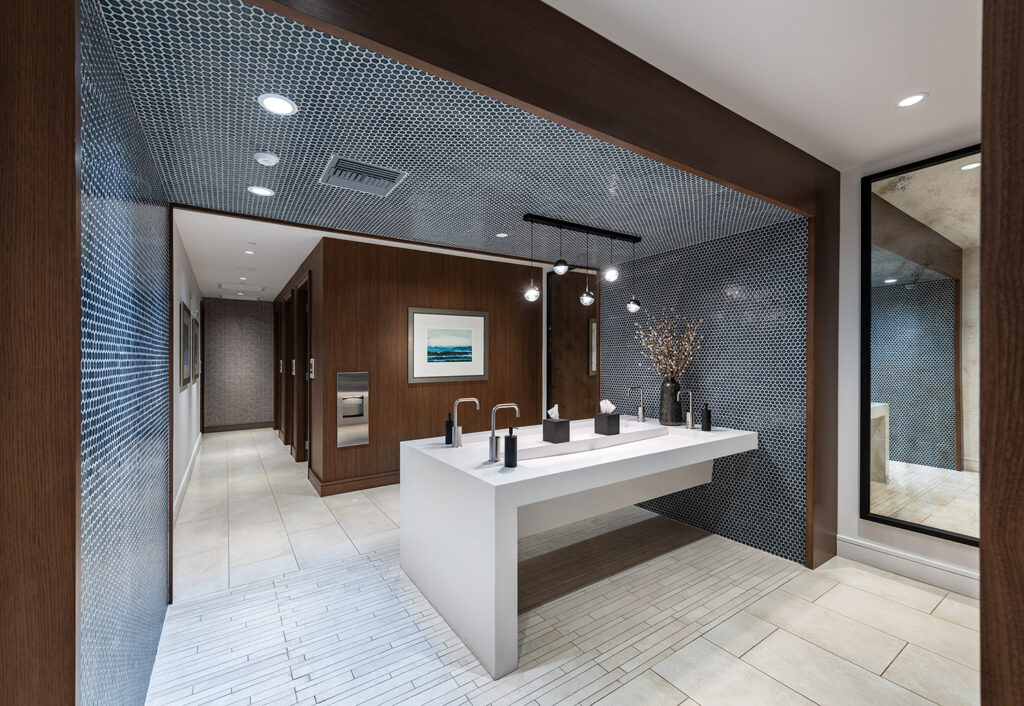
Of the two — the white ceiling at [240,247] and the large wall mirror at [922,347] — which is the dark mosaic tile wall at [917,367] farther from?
the white ceiling at [240,247]

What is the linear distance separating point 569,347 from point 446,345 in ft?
6.00

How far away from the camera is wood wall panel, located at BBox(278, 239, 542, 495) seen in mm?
→ 4355

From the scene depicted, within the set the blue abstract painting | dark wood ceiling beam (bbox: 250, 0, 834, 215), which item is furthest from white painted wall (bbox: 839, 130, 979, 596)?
the blue abstract painting

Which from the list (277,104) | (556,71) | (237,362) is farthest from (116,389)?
(237,362)

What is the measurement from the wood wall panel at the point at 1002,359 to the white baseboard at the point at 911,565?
2.95 m

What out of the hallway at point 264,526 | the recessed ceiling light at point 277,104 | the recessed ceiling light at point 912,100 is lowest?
the hallway at point 264,526

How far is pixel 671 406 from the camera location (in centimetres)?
359

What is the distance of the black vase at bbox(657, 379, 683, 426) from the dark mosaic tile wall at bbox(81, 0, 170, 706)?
3.31 m

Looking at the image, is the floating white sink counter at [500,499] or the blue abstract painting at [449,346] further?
the blue abstract painting at [449,346]

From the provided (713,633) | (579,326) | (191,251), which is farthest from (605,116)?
(191,251)

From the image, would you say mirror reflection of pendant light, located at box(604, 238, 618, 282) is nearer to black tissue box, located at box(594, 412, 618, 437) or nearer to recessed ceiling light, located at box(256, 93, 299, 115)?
black tissue box, located at box(594, 412, 618, 437)

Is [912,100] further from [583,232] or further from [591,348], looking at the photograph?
[591,348]

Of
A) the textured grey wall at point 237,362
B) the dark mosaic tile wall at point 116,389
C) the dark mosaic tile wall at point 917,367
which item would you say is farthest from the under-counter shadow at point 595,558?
the textured grey wall at point 237,362

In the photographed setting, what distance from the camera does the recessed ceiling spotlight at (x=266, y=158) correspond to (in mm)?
2123
